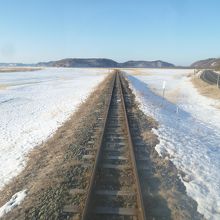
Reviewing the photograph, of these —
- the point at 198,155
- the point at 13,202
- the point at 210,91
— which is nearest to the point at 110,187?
the point at 13,202

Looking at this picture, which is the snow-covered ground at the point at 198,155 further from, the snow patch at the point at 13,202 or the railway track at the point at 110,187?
the snow patch at the point at 13,202

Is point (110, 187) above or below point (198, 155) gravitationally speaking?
above

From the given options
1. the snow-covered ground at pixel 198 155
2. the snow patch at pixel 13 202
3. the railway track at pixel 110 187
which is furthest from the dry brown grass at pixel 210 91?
the snow patch at pixel 13 202

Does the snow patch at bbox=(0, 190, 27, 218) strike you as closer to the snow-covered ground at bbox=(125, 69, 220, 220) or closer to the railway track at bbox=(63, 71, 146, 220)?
the railway track at bbox=(63, 71, 146, 220)

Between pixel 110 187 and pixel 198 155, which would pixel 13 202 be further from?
pixel 198 155

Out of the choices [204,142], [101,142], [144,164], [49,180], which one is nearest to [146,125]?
[204,142]

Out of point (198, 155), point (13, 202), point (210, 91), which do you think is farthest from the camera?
point (210, 91)

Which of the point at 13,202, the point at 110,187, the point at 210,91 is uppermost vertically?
the point at 110,187

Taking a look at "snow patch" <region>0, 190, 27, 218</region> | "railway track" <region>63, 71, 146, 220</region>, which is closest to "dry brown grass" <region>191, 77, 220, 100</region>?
"railway track" <region>63, 71, 146, 220</region>

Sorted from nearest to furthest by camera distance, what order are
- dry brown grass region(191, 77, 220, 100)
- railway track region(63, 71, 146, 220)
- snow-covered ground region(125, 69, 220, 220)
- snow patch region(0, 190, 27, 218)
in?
railway track region(63, 71, 146, 220) → snow patch region(0, 190, 27, 218) → snow-covered ground region(125, 69, 220, 220) → dry brown grass region(191, 77, 220, 100)

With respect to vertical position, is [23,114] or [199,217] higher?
[199,217]

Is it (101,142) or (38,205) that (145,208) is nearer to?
(38,205)
